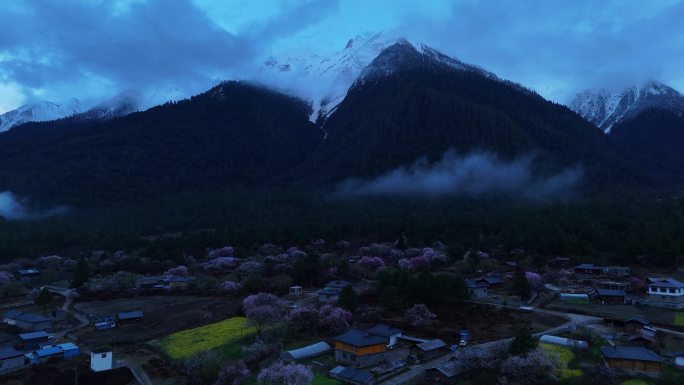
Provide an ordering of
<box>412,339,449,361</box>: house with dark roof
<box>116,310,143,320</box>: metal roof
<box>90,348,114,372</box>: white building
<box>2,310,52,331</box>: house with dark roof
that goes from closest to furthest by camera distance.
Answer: <box>412,339,449,361</box>: house with dark roof
<box>90,348,114,372</box>: white building
<box>2,310,52,331</box>: house with dark roof
<box>116,310,143,320</box>: metal roof

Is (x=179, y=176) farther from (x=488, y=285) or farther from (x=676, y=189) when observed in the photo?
(x=676, y=189)

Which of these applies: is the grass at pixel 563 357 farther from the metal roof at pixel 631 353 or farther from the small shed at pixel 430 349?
the small shed at pixel 430 349

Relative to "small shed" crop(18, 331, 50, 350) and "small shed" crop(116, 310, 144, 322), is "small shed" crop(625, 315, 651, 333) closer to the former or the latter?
"small shed" crop(116, 310, 144, 322)

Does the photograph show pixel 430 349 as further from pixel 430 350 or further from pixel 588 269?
pixel 588 269

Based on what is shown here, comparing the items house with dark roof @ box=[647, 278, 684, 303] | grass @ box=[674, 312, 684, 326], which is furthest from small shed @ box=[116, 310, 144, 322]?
house with dark roof @ box=[647, 278, 684, 303]

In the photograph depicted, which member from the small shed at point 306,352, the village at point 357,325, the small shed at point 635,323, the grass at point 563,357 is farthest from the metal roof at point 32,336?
the small shed at point 635,323

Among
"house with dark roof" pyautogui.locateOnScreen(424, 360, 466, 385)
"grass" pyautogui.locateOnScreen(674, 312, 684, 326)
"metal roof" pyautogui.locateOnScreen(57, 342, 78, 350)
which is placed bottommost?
"house with dark roof" pyautogui.locateOnScreen(424, 360, 466, 385)
